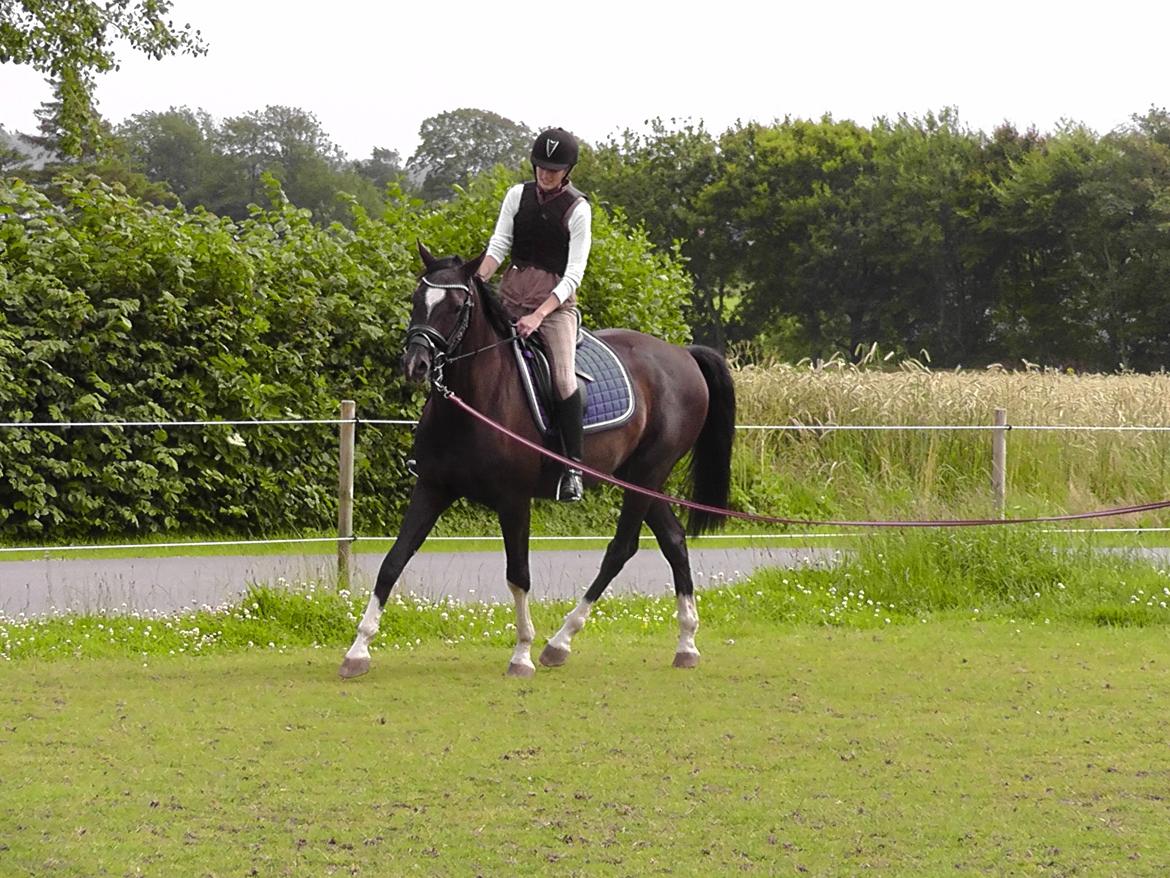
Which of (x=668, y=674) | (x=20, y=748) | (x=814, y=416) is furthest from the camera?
(x=814, y=416)

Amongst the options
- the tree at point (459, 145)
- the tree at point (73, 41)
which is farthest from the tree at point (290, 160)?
the tree at point (73, 41)

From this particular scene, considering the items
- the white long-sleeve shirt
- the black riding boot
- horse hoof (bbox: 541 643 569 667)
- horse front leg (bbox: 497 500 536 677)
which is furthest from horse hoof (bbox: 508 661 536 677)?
the white long-sleeve shirt

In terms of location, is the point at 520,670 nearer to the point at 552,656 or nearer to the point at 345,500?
the point at 552,656

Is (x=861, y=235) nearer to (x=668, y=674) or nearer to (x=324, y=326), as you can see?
(x=324, y=326)

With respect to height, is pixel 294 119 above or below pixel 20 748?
above

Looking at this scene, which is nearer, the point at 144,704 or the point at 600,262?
the point at 144,704

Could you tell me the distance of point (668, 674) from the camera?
961 centimetres

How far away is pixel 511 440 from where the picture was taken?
30.1 ft

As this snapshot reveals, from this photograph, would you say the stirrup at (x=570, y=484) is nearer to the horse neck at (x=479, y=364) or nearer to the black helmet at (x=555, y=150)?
the horse neck at (x=479, y=364)

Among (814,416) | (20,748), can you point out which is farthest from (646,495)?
(814,416)

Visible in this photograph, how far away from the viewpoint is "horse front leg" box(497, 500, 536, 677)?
30.6ft

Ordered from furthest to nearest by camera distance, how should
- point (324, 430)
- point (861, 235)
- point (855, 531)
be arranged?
point (861, 235)
point (324, 430)
point (855, 531)

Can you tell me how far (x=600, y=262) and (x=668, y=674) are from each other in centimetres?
1012

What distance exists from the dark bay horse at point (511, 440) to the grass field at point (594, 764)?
0.49 m
